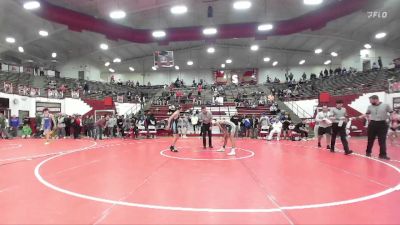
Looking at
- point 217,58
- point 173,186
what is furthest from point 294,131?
point 217,58

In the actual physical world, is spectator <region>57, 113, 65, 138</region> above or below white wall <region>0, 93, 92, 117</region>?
below

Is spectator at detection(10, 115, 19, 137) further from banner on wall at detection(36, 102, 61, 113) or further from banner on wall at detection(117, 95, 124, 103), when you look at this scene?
banner on wall at detection(117, 95, 124, 103)

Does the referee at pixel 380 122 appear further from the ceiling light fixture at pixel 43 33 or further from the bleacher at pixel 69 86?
the ceiling light fixture at pixel 43 33

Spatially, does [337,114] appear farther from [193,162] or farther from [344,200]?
[344,200]

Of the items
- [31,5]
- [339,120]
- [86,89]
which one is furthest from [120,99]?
[339,120]

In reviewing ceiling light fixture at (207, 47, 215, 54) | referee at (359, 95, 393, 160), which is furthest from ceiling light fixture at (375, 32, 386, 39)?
referee at (359, 95, 393, 160)

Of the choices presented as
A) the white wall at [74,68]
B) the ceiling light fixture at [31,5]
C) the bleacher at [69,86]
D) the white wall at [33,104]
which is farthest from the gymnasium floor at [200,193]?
the white wall at [74,68]

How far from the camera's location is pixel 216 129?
24203 mm

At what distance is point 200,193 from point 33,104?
24344 millimetres

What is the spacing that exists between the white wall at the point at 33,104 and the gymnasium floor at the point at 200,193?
18.3m

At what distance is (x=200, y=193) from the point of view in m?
4.82

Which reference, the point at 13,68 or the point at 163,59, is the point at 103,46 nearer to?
the point at 163,59

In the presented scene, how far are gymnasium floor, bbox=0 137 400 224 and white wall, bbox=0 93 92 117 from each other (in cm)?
1831

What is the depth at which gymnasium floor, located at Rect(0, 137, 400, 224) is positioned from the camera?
367 centimetres
